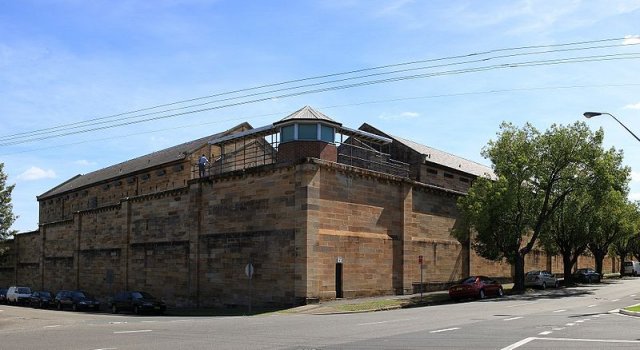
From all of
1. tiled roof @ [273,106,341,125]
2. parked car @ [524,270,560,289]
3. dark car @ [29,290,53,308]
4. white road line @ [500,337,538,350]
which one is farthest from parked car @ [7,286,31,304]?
white road line @ [500,337,538,350]

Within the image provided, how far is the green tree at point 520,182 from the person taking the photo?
132 feet

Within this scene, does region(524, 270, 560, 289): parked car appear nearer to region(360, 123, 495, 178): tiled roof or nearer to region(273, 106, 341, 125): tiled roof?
region(360, 123, 495, 178): tiled roof

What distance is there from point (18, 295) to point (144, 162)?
1734 cm

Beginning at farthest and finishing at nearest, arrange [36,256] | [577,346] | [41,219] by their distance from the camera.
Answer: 1. [41,219]
2. [36,256]
3. [577,346]

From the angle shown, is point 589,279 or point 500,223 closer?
point 500,223

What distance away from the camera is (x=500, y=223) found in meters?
41.6

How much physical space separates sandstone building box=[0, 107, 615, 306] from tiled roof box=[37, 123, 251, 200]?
6.23 feet

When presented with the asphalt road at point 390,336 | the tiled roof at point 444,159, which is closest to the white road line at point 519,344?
the asphalt road at point 390,336

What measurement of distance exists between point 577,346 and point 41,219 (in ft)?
264

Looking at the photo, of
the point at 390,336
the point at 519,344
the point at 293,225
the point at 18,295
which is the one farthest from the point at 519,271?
the point at 18,295

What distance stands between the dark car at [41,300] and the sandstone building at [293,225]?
4.65 metres

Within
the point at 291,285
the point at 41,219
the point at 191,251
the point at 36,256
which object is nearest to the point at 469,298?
the point at 291,285

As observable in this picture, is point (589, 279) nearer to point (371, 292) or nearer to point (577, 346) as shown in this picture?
point (371, 292)

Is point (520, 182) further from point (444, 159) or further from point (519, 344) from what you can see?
point (519, 344)
